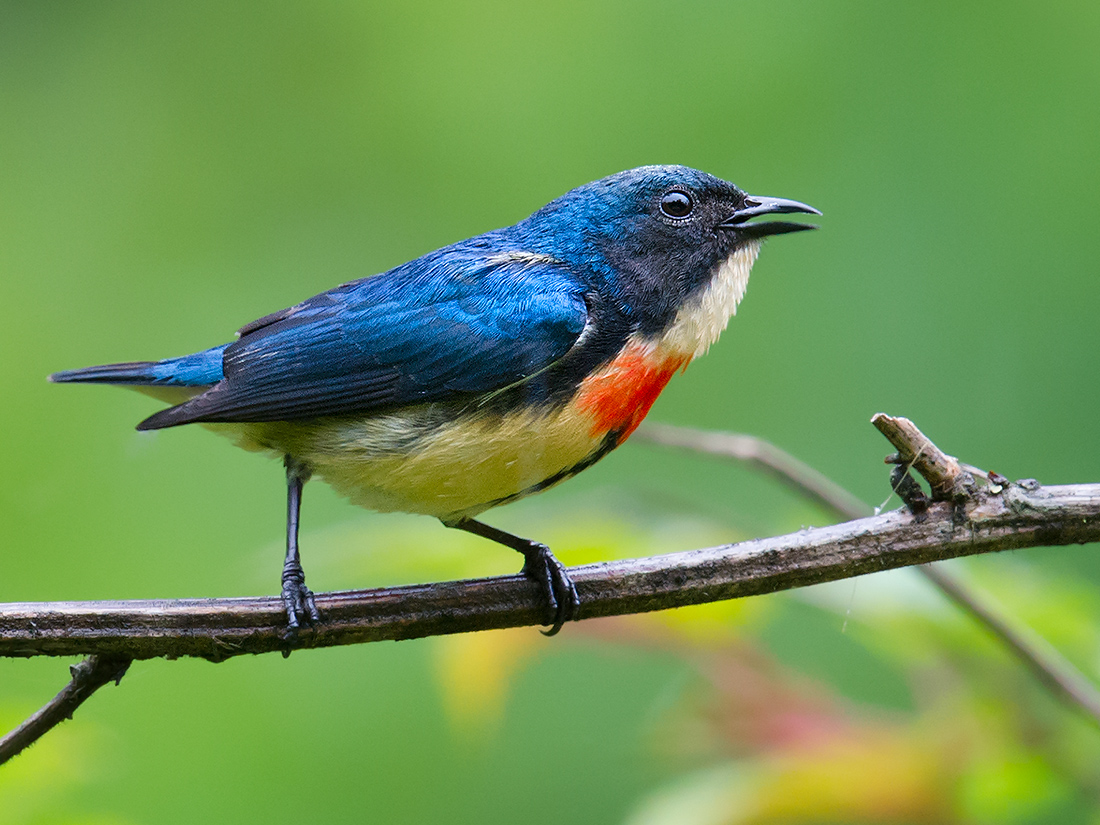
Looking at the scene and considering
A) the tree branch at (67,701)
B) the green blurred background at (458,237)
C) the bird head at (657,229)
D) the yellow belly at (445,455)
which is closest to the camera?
the tree branch at (67,701)

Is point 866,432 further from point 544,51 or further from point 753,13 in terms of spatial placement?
point 544,51

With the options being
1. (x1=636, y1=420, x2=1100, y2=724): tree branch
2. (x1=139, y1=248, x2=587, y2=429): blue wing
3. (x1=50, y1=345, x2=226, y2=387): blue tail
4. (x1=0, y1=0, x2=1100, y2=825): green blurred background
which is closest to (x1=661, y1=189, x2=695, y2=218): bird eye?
(x1=139, y1=248, x2=587, y2=429): blue wing

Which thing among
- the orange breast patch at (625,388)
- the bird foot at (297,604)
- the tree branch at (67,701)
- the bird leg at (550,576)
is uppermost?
the orange breast patch at (625,388)

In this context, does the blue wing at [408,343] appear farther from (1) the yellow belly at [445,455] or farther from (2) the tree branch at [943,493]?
(2) the tree branch at [943,493]

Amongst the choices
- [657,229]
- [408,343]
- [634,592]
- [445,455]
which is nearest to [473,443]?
[445,455]

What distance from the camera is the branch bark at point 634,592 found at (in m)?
2.53

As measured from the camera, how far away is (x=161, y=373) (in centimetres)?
363

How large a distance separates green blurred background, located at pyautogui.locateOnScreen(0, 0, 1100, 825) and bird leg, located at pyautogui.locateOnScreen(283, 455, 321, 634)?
5.27ft

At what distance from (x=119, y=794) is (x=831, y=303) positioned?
406 cm

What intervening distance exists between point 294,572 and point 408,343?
713 millimetres

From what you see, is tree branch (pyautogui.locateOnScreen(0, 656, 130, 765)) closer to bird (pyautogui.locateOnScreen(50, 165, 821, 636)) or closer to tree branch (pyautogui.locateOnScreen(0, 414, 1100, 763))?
tree branch (pyautogui.locateOnScreen(0, 414, 1100, 763))

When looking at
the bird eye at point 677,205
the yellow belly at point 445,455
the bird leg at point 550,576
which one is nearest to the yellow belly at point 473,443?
the yellow belly at point 445,455

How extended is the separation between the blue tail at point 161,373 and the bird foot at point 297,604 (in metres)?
0.89

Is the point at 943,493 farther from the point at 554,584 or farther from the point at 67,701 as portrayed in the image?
the point at 67,701
